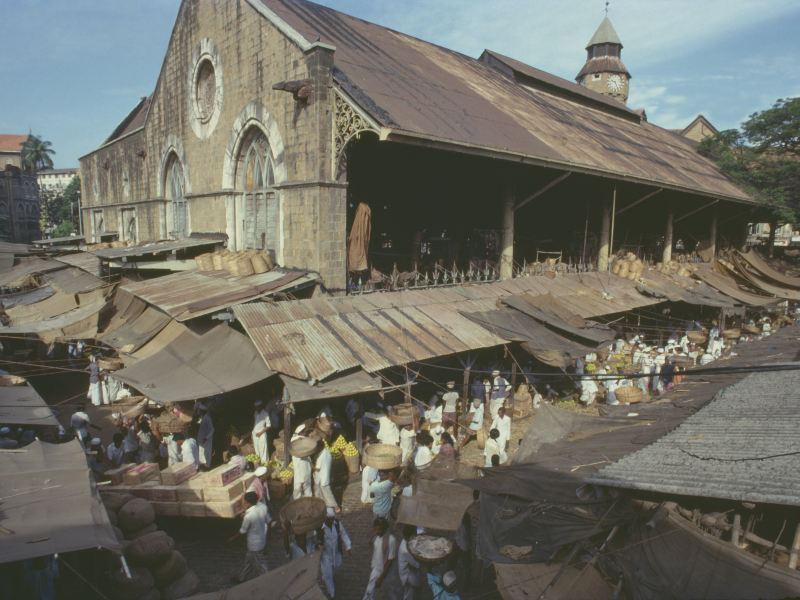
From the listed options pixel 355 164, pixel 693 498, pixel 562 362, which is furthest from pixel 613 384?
pixel 693 498

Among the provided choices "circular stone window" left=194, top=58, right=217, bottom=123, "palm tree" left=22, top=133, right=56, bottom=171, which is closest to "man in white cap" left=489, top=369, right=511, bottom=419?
"circular stone window" left=194, top=58, right=217, bottom=123

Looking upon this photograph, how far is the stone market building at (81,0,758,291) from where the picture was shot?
11492mm

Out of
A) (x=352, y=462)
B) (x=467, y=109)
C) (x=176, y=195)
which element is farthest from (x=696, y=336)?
(x=176, y=195)

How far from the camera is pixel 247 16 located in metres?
13.2

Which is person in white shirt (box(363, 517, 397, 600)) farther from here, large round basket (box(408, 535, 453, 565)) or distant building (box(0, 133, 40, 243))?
distant building (box(0, 133, 40, 243))

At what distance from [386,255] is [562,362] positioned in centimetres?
583

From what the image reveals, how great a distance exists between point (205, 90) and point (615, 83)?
42.8 m

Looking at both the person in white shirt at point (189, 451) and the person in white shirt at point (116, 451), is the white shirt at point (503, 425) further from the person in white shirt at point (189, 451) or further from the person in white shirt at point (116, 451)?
the person in white shirt at point (116, 451)

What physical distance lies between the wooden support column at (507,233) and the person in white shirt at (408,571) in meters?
10.2

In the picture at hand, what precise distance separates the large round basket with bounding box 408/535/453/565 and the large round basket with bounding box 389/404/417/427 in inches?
163

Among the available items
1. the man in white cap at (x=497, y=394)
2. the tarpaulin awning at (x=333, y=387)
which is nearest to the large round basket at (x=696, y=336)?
the man in white cap at (x=497, y=394)

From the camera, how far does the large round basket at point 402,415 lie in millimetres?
10783

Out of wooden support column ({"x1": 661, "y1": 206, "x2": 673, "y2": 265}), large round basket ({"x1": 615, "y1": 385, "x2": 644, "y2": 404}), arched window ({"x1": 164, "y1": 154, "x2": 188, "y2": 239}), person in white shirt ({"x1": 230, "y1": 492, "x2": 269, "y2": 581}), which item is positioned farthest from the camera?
wooden support column ({"x1": 661, "y1": 206, "x2": 673, "y2": 265})

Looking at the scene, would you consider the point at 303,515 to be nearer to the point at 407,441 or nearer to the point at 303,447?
the point at 303,447
